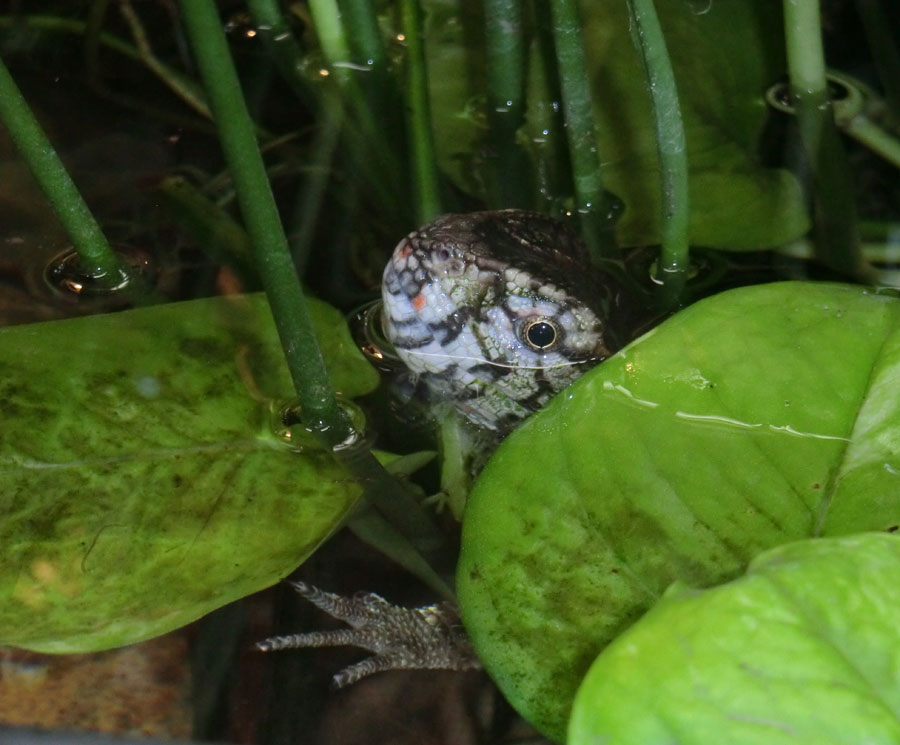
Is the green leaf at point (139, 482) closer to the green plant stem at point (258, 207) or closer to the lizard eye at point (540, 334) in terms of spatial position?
the green plant stem at point (258, 207)

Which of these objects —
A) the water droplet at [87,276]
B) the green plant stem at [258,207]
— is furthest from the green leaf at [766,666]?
the water droplet at [87,276]

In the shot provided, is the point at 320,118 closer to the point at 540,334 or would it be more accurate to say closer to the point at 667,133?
the point at 540,334

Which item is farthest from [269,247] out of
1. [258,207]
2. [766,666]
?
[766,666]

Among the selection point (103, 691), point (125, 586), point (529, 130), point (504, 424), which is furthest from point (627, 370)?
point (529, 130)

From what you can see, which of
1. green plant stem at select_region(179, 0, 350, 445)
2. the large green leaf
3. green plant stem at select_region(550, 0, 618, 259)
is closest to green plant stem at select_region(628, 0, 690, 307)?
green plant stem at select_region(550, 0, 618, 259)

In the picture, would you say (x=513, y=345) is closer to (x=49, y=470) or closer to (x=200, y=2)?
(x=49, y=470)
